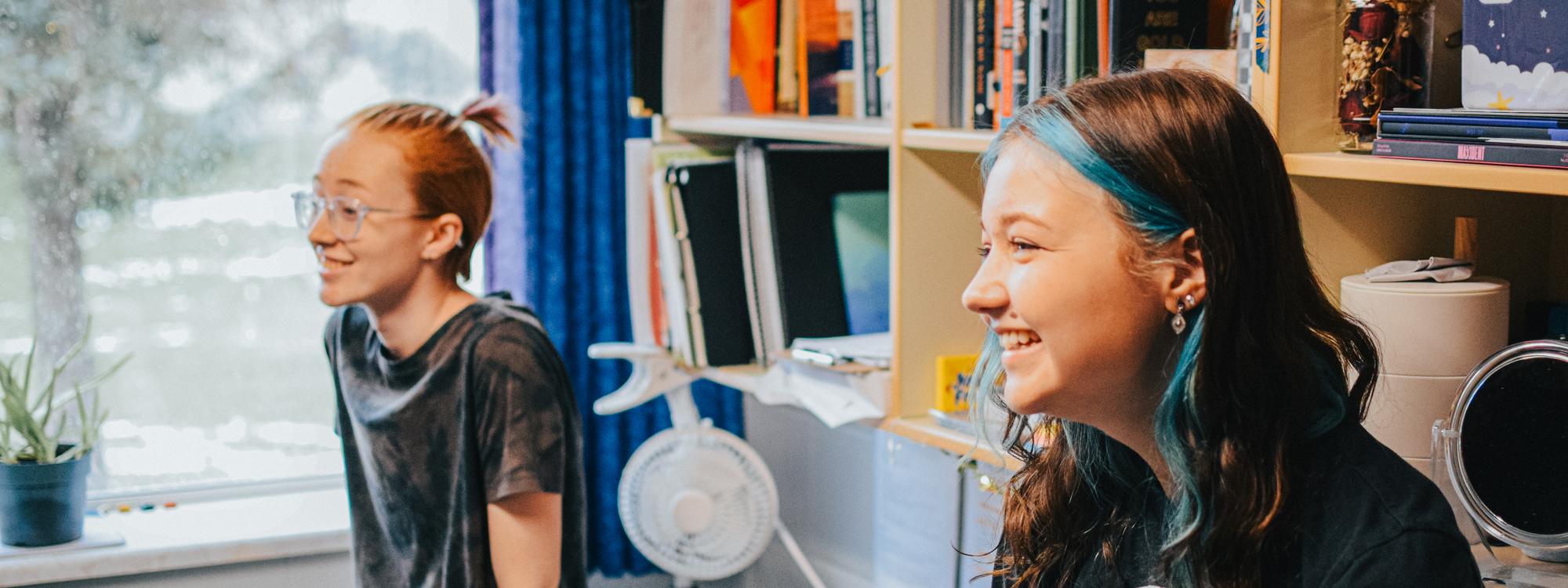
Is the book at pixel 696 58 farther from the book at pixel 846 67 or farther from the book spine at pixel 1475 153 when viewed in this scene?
the book spine at pixel 1475 153

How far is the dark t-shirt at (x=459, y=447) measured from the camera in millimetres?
1424

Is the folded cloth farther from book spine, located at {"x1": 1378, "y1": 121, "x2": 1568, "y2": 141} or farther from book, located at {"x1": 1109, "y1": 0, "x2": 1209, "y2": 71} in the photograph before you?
book, located at {"x1": 1109, "y1": 0, "x2": 1209, "y2": 71}

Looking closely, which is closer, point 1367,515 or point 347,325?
point 1367,515

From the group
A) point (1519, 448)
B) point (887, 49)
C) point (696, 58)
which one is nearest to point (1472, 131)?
point (1519, 448)

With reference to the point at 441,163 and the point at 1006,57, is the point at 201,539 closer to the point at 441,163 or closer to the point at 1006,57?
the point at 441,163

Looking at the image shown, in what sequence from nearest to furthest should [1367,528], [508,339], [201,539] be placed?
[1367,528], [508,339], [201,539]

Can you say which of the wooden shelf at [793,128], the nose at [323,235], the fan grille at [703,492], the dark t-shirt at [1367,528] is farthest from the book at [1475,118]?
the fan grille at [703,492]

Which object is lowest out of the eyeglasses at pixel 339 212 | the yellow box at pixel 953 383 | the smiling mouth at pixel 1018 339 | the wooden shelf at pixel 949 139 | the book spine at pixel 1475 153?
the yellow box at pixel 953 383

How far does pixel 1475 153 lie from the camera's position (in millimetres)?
875

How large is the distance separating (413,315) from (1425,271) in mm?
1146

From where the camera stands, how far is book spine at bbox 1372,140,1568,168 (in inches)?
32.3

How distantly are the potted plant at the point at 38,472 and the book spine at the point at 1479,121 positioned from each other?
6.63ft

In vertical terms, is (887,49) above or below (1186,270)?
above

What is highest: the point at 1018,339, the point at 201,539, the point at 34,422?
the point at 1018,339
